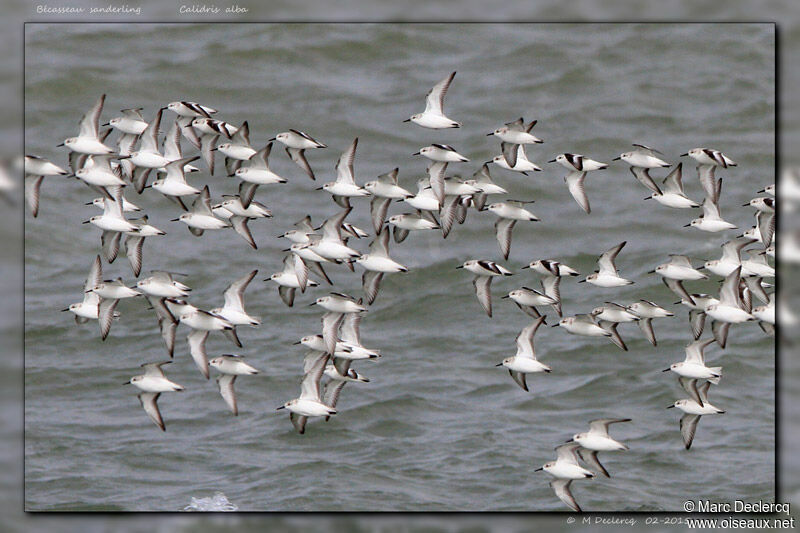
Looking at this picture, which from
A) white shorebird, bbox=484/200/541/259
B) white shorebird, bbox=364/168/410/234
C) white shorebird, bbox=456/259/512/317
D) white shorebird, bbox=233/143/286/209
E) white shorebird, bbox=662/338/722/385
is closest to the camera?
white shorebird, bbox=662/338/722/385

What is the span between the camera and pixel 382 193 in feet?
38.1

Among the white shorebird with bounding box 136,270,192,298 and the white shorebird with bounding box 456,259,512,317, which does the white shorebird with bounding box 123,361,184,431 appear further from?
the white shorebird with bounding box 456,259,512,317

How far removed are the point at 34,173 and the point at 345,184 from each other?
268 centimetres

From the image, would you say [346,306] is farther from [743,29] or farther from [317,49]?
[743,29]

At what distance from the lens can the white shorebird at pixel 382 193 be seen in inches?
454

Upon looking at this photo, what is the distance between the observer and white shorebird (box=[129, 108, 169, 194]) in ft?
38.0

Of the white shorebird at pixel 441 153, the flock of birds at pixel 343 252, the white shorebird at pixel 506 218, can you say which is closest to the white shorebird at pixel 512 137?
the flock of birds at pixel 343 252

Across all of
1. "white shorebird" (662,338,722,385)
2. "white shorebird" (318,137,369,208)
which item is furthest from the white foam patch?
"white shorebird" (662,338,722,385)

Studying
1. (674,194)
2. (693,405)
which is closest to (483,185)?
(674,194)

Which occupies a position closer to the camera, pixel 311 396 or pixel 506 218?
pixel 311 396

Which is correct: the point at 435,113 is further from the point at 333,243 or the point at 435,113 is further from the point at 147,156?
the point at 147,156

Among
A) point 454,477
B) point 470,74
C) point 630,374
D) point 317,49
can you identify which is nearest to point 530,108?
point 470,74

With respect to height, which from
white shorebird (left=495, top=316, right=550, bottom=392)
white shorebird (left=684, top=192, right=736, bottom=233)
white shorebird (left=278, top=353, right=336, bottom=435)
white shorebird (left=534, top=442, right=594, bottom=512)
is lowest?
white shorebird (left=534, top=442, right=594, bottom=512)

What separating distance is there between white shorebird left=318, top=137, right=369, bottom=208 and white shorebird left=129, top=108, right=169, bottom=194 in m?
1.58
